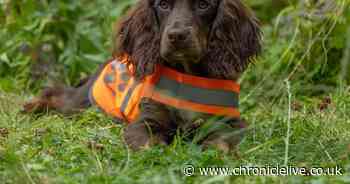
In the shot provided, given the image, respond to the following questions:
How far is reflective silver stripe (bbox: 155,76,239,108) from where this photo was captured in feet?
16.0

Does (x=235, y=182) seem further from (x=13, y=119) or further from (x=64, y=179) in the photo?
(x=13, y=119)

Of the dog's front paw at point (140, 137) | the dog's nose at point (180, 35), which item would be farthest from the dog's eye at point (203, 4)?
the dog's front paw at point (140, 137)

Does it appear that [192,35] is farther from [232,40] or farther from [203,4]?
[232,40]

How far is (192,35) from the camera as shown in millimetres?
4617

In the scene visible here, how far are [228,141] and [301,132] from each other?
0.52 meters

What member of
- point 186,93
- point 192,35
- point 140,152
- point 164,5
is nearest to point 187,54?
point 192,35

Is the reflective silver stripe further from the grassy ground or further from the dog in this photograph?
the grassy ground

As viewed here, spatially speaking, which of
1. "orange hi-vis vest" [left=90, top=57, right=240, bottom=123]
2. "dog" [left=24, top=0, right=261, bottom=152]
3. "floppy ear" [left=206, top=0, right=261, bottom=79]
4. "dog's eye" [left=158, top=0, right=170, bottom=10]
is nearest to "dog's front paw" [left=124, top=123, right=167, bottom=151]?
"dog" [left=24, top=0, right=261, bottom=152]

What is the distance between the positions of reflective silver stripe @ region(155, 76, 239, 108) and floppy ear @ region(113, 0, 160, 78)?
0.58 feet

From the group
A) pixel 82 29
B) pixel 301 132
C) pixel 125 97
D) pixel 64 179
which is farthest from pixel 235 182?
pixel 82 29

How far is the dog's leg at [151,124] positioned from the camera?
479cm

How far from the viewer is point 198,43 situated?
471cm

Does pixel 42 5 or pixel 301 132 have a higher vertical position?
pixel 42 5

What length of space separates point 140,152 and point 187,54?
0.71m
